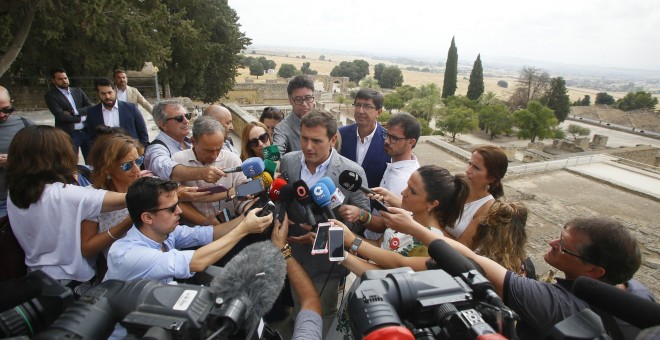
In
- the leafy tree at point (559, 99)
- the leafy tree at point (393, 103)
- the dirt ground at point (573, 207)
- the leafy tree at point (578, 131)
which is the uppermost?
the leafy tree at point (559, 99)

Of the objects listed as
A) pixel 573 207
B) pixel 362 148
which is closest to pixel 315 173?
pixel 362 148

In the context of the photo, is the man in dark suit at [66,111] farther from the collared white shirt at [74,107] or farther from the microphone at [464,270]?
the microphone at [464,270]

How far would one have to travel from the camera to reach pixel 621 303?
1375 millimetres

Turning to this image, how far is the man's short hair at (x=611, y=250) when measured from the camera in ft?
6.22

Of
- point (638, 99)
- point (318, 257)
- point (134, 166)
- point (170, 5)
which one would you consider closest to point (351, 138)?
point (318, 257)

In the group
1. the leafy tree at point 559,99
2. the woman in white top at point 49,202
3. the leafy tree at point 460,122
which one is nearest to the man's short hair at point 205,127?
the woman in white top at point 49,202

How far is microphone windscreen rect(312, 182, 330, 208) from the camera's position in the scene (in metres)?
2.41

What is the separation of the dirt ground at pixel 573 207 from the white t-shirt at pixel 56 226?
805 cm

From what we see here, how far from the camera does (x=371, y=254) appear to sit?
94.6 inches

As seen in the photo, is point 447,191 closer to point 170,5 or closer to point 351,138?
point 351,138

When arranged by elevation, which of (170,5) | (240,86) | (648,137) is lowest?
(648,137)

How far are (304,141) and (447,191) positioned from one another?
1.29 meters

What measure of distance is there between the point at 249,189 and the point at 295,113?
1.93 m

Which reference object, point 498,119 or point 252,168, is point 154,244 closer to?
point 252,168
